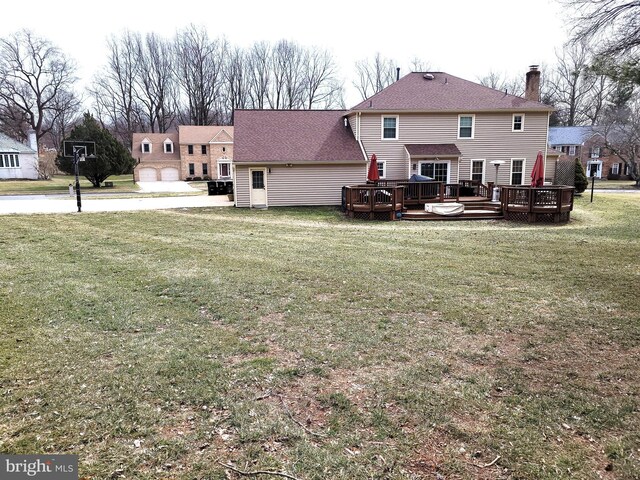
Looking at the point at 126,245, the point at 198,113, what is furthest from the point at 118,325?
the point at 198,113

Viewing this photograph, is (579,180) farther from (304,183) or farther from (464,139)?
(304,183)

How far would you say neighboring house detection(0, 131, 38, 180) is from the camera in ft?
137

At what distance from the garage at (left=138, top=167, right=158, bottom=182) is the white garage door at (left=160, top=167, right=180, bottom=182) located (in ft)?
2.89

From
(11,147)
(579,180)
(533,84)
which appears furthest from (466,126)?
A: (11,147)

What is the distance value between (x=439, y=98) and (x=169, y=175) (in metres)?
32.5

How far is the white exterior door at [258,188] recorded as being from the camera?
20.7 metres

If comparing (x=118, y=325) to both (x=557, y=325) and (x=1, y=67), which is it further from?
(x=1, y=67)

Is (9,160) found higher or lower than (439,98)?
lower

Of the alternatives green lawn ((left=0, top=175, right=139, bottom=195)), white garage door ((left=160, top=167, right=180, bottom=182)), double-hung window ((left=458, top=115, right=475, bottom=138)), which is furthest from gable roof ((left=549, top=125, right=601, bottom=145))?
green lawn ((left=0, top=175, right=139, bottom=195))

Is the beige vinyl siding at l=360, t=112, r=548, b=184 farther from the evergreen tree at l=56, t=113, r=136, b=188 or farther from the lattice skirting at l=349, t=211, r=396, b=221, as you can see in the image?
the evergreen tree at l=56, t=113, r=136, b=188

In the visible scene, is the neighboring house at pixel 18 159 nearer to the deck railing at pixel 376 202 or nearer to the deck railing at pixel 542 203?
the deck railing at pixel 376 202

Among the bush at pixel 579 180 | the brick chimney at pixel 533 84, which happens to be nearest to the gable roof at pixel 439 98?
the brick chimney at pixel 533 84

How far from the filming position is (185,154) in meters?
46.6

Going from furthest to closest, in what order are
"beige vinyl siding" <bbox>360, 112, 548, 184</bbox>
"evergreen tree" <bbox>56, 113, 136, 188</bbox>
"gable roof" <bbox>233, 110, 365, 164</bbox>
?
"evergreen tree" <bbox>56, 113, 136, 188</bbox>
"beige vinyl siding" <bbox>360, 112, 548, 184</bbox>
"gable roof" <bbox>233, 110, 365, 164</bbox>
